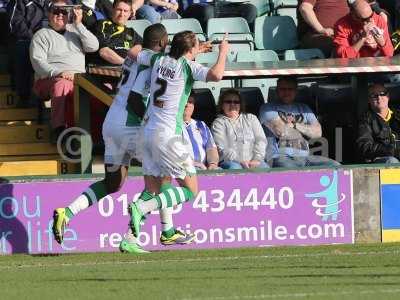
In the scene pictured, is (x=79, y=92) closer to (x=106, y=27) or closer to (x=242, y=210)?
(x=106, y=27)

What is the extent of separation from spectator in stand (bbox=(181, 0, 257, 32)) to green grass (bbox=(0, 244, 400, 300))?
507 centimetres

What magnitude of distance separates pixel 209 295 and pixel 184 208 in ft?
12.4

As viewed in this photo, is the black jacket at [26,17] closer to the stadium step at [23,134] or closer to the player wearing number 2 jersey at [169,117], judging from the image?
the stadium step at [23,134]

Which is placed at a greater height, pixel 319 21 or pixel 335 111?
pixel 319 21

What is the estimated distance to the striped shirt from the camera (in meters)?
12.9

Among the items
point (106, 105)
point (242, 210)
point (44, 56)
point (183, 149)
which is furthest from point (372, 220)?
point (44, 56)

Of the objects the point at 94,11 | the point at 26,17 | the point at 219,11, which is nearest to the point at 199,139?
the point at 94,11

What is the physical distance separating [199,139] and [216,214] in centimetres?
100

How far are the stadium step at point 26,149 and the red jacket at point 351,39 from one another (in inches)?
137

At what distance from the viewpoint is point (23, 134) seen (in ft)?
46.8

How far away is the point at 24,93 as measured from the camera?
48.0 ft

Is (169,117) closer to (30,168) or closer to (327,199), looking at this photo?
(327,199)

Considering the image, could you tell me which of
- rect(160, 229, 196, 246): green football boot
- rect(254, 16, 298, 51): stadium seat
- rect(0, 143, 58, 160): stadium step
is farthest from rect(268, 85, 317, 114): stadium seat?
rect(160, 229, 196, 246): green football boot

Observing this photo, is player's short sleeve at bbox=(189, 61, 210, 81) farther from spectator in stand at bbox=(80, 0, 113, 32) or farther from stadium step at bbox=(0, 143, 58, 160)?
spectator in stand at bbox=(80, 0, 113, 32)
